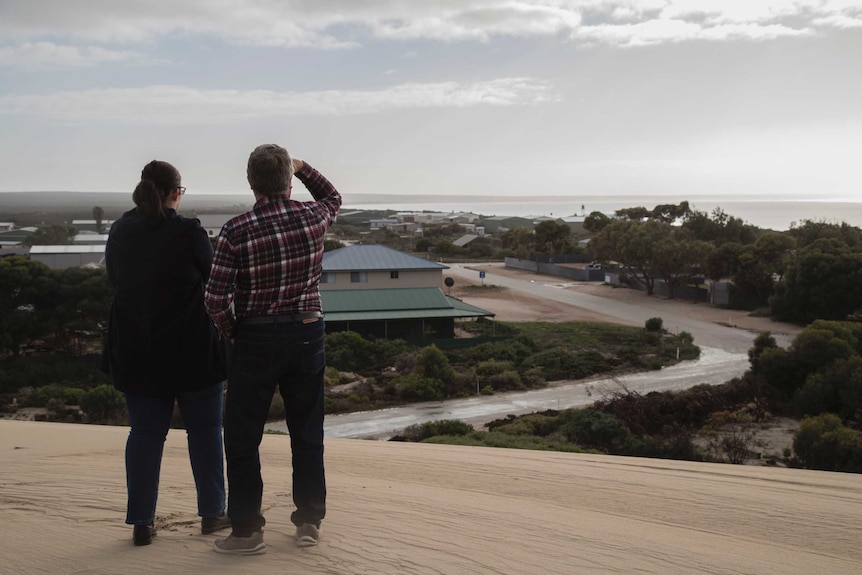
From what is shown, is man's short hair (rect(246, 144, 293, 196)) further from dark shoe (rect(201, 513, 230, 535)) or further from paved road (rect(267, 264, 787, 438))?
paved road (rect(267, 264, 787, 438))

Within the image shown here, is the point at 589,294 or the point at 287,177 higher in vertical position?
the point at 287,177

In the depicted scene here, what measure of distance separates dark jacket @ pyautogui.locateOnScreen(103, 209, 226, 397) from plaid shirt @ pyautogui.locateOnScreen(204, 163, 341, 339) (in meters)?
0.25

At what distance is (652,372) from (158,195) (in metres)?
25.3

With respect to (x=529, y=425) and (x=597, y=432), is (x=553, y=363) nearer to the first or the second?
(x=529, y=425)

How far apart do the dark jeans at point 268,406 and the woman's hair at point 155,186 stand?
75cm

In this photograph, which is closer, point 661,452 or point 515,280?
point 661,452

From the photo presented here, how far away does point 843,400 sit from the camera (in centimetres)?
1708

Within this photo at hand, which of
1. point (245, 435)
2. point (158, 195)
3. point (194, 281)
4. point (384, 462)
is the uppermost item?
point (158, 195)

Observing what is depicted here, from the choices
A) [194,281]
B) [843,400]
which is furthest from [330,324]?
[194,281]

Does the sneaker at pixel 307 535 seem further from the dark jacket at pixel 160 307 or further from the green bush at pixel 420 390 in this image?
the green bush at pixel 420 390

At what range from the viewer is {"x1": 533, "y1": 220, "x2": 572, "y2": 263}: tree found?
6762 cm

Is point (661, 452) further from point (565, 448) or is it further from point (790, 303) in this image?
point (790, 303)

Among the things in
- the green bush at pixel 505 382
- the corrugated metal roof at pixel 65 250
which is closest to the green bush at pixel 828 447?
the green bush at pixel 505 382

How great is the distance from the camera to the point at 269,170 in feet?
11.3
